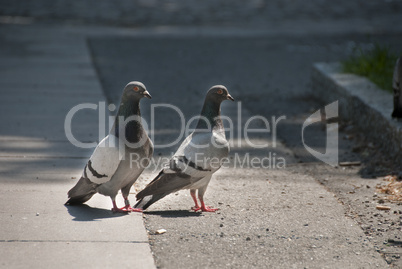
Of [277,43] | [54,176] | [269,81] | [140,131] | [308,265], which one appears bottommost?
[308,265]

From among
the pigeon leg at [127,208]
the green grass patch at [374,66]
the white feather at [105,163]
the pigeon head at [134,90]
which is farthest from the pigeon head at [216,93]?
the green grass patch at [374,66]

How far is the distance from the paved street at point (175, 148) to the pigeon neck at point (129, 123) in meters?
0.64

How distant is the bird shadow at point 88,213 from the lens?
15.3 feet

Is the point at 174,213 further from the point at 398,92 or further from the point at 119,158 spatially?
the point at 398,92

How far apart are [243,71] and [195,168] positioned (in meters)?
6.83

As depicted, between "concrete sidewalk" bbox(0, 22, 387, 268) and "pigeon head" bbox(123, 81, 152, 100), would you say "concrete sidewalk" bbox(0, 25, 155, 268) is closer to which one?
"concrete sidewalk" bbox(0, 22, 387, 268)

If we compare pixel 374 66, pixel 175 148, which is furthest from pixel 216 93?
pixel 374 66

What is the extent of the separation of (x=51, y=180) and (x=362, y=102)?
3.89 metres

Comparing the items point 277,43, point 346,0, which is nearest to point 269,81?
point 277,43

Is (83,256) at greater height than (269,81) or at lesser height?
lesser

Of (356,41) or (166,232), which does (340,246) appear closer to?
(166,232)

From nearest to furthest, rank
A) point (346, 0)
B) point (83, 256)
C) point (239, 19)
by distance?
point (83, 256), point (239, 19), point (346, 0)

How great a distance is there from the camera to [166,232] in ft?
14.6

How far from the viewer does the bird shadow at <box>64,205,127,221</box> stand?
466 cm
